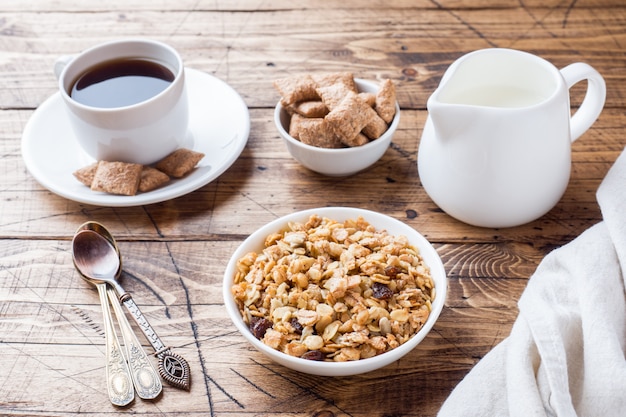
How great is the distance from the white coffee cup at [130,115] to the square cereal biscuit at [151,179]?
0.14 feet

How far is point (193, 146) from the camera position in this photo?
1.33 m

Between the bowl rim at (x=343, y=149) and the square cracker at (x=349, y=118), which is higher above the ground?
the square cracker at (x=349, y=118)

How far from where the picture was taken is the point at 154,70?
131 cm

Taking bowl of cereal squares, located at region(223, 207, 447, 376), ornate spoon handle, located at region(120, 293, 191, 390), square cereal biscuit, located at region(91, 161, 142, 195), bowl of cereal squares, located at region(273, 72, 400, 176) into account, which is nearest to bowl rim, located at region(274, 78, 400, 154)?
bowl of cereal squares, located at region(273, 72, 400, 176)

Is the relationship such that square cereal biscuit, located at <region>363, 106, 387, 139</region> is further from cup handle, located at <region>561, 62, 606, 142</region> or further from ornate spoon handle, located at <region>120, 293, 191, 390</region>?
ornate spoon handle, located at <region>120, 293, 191, 390</region>

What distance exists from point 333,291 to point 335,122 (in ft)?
1.03

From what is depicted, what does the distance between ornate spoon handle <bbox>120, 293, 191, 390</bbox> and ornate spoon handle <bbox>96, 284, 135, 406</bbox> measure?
0.04 meters

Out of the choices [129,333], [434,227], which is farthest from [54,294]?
[434,227]

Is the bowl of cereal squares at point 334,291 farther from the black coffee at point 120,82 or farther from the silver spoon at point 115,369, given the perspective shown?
the black coffee at point 120,82

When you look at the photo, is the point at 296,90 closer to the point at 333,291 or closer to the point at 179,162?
the point at 179,162

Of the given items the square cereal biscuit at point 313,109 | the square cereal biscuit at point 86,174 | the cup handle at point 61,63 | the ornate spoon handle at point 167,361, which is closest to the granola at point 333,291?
the ornate spoon handle at point 167,361

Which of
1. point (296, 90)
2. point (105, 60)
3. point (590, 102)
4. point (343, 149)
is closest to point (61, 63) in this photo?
point (105, 60)

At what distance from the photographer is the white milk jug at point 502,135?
3.49ft

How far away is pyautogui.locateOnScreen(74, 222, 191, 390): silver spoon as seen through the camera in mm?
984
